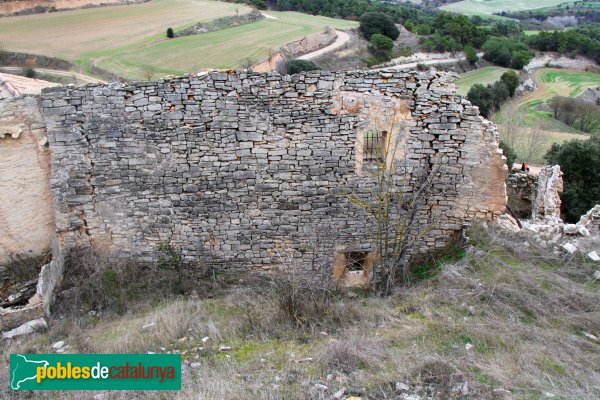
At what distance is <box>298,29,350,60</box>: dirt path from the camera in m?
36.2

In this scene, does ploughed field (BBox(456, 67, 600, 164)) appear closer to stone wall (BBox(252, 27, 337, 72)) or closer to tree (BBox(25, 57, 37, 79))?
stone wall (BBox(252, 27, 337, 72))

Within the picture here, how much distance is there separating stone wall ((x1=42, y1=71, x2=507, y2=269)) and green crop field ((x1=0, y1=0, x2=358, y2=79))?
19.4 meters

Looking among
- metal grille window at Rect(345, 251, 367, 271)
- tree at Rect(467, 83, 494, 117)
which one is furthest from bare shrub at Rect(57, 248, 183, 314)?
tree at Rect(467, 83, 494, 117)

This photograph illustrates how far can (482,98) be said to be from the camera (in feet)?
96.6

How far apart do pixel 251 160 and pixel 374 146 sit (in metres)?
2.18

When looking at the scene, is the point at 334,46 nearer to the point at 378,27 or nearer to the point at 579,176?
the point at 378,27

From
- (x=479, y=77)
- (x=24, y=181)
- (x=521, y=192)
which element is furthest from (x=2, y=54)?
(x=479, y=77)

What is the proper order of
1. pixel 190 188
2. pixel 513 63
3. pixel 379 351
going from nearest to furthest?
pixel 379 351 → pixel 190 188 → pixel 513 63

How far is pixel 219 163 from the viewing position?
26.5ft

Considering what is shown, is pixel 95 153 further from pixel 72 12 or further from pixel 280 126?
pixel 72 12

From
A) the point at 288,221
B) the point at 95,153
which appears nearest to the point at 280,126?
the point at 288,221

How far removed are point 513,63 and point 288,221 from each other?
131ft

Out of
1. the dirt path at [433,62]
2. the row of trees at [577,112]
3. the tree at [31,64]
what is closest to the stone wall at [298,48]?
the dirt path at [433,62]

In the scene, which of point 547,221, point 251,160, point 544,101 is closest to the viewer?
→ point 251,160
